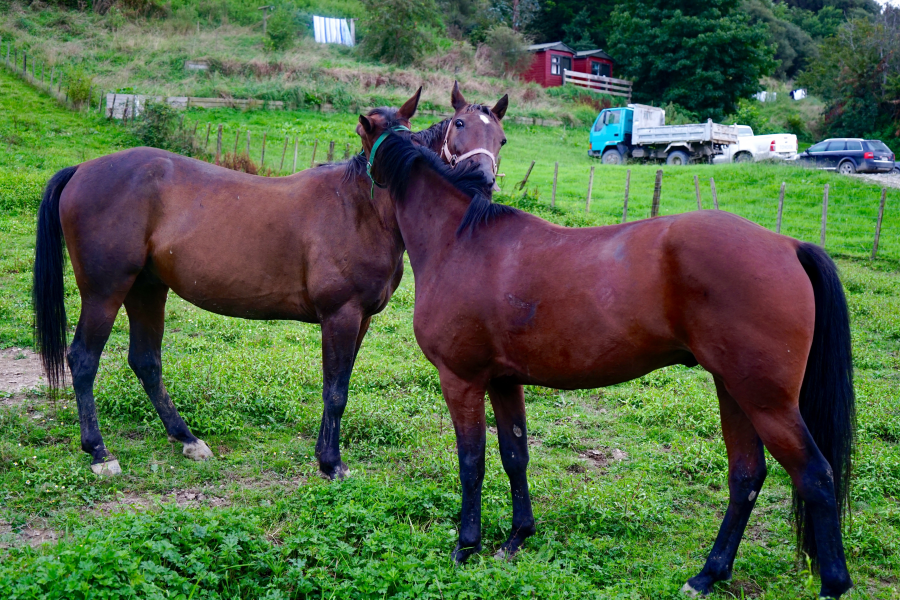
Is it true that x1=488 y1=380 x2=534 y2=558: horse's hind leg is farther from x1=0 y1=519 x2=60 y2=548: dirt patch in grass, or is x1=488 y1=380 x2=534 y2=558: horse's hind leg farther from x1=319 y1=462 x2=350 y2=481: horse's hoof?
x1=0 y1=519 x2=60 y2=548: dirt patch in grass

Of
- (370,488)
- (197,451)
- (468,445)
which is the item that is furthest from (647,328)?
(197,451)

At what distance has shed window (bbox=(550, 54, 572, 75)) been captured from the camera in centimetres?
4402

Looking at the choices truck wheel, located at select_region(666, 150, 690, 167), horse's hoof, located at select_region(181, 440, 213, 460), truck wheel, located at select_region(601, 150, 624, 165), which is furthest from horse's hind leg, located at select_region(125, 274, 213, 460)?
truck wheel, located at select_region(601, 150, 624, 165)

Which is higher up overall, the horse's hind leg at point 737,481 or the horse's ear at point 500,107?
the horse's ear at point 500,107

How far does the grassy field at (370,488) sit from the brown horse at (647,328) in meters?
0.40

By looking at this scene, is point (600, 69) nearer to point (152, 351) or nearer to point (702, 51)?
point (702, 51)

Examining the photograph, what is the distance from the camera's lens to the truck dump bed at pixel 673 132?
83.9 feet

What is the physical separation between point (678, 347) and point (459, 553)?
1593 mm

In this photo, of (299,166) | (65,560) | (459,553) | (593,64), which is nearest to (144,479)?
(65,560)

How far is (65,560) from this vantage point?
2826 millimetres

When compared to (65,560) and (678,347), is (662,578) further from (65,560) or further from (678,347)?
(65,560)

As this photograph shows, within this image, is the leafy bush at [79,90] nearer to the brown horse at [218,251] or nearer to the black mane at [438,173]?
the brown horse at [218,251]

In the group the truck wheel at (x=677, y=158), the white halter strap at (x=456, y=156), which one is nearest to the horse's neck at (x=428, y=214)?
the white halter strap at (x=456, y=156)

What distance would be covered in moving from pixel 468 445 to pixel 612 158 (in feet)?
86.0
